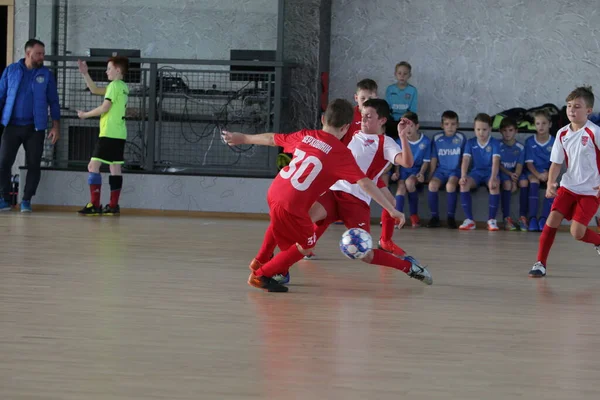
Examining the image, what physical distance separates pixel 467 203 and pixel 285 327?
18.8 feet

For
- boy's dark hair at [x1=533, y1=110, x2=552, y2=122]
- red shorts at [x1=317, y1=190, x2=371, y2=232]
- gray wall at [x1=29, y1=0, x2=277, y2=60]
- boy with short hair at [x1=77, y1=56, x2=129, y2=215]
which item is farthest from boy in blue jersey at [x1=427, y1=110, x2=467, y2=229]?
red shorts at [x1=317, y1=190, x2=371, y2=232]

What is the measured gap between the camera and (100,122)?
902cm

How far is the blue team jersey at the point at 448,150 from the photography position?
9.33 meters

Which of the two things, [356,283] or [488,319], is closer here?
[488,319]

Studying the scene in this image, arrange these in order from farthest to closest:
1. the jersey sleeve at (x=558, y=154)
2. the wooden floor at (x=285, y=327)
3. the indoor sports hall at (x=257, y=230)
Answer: the jersey sleeve at (x=558, y=154), the indoor sports hall at (x=257, y=230), the wooden floor at (x=285, y=327)

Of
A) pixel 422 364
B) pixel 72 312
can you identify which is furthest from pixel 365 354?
pixel 72 312

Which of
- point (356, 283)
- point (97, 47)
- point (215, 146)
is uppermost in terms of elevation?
point (97, 47)

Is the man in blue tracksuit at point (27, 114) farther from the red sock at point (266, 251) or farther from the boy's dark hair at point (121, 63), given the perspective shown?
the red sock at point (266, 251)

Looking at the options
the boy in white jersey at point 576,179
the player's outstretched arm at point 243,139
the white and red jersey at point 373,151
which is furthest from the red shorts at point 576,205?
the player's outstretched arm at point 243,139

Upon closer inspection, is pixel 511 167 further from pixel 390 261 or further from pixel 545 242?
pixel 390 261

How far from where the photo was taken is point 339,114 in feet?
15.1

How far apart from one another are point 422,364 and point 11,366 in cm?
136

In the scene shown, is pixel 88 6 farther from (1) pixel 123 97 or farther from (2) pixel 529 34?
(2) pixel 529 34

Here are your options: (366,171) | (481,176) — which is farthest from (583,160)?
(481,176)
